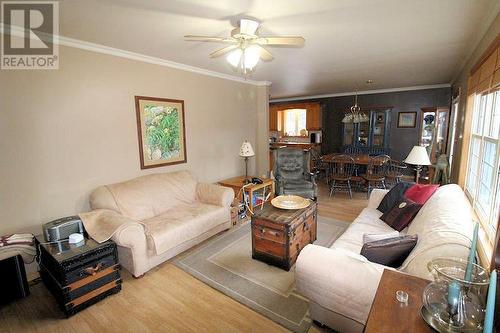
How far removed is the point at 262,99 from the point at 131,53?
2711 millimetres

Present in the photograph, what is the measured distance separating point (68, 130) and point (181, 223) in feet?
4.99

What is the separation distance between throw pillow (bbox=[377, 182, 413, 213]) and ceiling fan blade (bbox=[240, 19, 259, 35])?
235 cm

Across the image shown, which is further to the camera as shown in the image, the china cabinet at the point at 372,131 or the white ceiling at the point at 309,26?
the china cabinet at the point at 372,131

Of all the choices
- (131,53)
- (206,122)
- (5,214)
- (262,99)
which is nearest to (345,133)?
(262,99)

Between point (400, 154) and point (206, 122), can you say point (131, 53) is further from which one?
point (400, 154)

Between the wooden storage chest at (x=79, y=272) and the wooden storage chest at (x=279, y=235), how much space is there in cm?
137

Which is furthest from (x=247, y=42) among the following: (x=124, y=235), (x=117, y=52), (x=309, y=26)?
(x=124, y=235)

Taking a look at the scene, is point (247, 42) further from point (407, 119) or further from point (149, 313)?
point (407, 119)

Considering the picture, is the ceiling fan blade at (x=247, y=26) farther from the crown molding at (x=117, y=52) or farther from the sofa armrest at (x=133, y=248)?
the sofa armrest at (x=133, y=248)

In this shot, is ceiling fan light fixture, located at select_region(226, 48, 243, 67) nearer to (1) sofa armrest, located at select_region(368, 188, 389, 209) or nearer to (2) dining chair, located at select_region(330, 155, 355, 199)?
(1) sofa armrest, located at select_region(368, 188, 389, 209)

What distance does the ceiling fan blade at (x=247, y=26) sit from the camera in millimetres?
1946

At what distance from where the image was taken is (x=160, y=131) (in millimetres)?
3359

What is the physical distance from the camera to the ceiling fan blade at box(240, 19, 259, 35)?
6.39 ft

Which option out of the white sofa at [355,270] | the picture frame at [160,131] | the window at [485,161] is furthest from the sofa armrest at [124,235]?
the window at [485,161]
